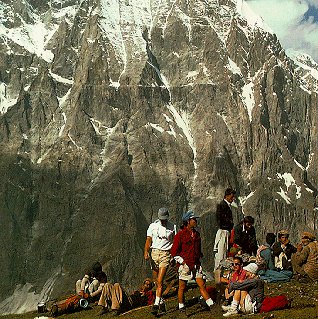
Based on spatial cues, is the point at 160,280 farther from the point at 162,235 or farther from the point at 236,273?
the point at 236,273

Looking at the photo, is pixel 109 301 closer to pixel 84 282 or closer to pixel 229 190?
pixel 84 282

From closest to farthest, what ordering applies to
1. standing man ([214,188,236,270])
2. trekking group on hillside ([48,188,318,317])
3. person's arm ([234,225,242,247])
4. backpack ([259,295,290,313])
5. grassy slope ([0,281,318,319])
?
grassy slope ([0,281,318,319]), backpack ([259,295,290,313]), trekking group on hillside ([48,188,318,317]), standing man ([214,188,236,270]), person's arm ([234,225,242,247])

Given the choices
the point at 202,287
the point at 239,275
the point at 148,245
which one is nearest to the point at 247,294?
the point at 239,275

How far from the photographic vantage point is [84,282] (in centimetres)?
3469

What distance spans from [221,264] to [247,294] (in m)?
3.01

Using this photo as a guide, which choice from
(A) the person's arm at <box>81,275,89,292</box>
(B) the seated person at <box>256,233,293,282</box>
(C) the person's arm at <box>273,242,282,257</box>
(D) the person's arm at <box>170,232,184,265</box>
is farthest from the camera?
(A) the person's arm at <box>81,275,89,292</box>

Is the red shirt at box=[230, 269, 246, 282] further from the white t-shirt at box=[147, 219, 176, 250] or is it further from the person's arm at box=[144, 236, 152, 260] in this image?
the person's arm at box=[144, 236, 152, 260]

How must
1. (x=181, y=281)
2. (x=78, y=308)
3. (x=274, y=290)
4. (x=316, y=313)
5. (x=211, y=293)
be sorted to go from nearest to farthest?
(x=316, y=313)
(x=181, y=281)
(x=211, y=293)
(x=274, y=290)
(x=78, y=308)

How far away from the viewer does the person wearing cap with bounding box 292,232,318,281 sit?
29938 millimetres

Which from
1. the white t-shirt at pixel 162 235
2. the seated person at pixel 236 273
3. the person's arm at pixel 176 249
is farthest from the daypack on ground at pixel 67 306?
the seated person at pixel 236 273

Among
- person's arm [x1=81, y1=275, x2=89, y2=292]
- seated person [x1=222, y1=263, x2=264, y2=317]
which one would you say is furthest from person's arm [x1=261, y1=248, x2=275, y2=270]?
person's arm [x1=81, y1=275, x2=89, y2=292]

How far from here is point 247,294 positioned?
2469 centimetres

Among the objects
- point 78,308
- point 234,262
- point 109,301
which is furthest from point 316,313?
point 78,308

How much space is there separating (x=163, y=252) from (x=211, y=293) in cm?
314
